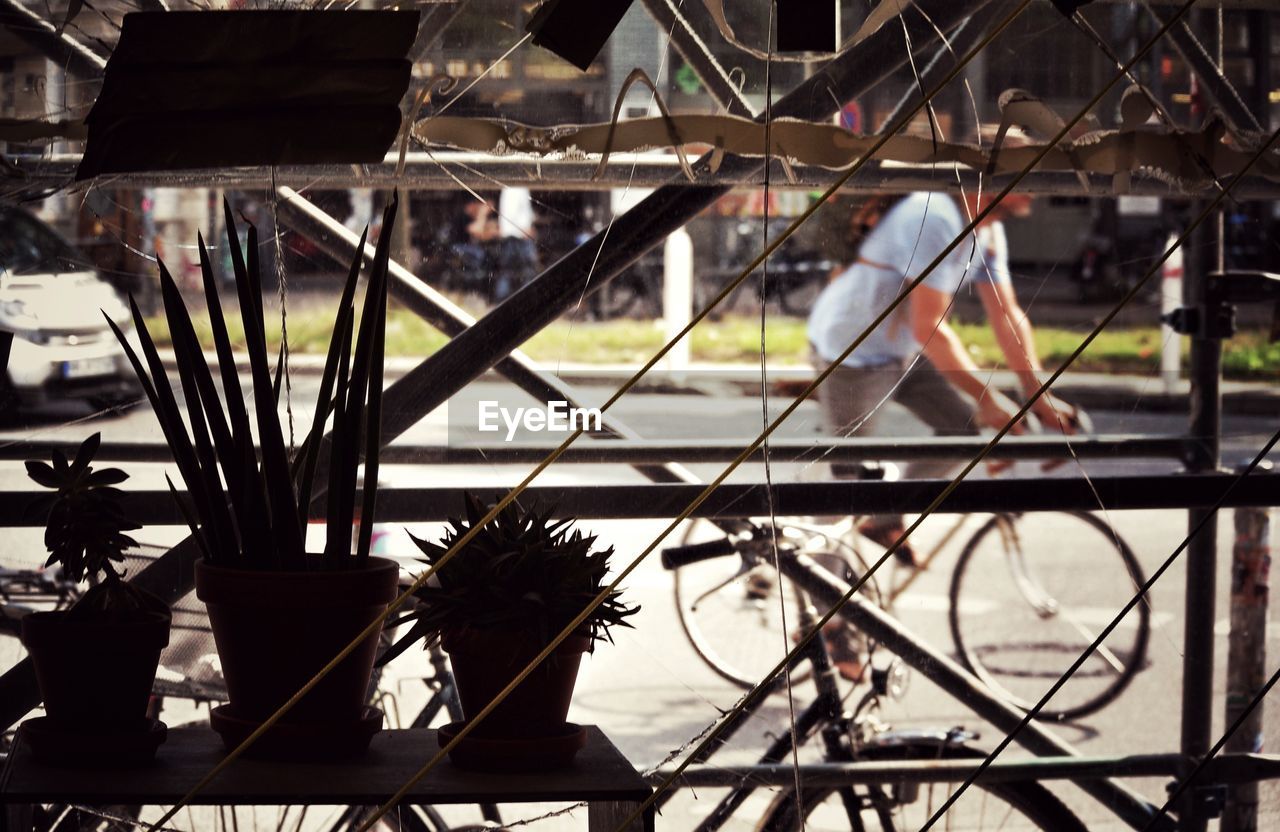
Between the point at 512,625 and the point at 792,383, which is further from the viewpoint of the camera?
the point at 792,383

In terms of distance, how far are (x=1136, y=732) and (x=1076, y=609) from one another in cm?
17

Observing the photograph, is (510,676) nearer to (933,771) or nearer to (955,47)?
(933,771)

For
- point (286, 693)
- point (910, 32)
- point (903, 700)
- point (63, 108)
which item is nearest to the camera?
point (286, 693)

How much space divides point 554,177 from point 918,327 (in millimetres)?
441

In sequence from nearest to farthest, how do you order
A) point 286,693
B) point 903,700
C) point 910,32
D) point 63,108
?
point 286,693, point 63,108, point 910,32, point 903,700

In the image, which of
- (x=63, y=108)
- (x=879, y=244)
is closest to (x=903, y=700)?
(x=879, y=244)

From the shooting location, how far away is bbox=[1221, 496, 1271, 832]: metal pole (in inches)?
67.2

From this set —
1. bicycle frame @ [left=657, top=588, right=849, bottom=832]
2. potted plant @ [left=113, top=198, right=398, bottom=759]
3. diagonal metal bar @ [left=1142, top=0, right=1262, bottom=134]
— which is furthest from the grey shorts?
potted plant @ [left=113, top=198, right=398, bottom=759]

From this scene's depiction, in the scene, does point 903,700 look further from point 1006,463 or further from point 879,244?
point 879,244

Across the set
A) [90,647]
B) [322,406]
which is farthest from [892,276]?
[90,647]

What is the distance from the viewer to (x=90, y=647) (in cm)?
100

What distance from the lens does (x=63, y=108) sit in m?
1.37

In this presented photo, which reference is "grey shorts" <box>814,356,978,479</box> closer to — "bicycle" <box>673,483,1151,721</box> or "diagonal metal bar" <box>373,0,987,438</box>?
"bicycle" <box>673,483,1151,721</box>

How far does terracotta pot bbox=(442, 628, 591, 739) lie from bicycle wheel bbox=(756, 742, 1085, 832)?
0.65m
